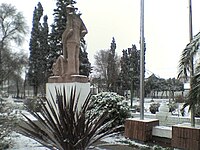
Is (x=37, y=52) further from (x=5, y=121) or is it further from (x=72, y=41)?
(x=5, y=121)

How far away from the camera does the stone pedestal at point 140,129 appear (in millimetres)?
7925

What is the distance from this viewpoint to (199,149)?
629cm

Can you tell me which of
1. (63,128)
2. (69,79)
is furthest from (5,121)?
(69,79)

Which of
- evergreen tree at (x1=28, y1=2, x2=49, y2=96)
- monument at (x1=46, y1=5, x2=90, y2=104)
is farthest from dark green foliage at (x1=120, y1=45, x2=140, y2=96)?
monument at (x1=46, y1=5, x2=90, y2=104)

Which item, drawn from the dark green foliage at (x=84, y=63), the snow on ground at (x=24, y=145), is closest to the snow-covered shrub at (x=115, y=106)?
the snow on ground at (x=24, y=145)

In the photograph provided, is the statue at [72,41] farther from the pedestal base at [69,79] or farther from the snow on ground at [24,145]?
the snow on ground at [24,145]

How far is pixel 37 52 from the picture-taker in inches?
1288

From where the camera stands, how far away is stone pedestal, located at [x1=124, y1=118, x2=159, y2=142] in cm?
793

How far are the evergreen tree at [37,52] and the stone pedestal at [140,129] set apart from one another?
23973mm

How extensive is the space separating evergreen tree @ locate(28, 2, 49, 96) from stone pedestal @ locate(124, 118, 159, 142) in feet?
78.7

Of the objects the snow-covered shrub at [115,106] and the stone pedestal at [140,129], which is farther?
the snow-covered shrub at [115,106]

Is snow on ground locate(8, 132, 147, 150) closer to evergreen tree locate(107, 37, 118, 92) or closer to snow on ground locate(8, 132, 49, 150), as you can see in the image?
snow on ground locate(8, 132, 49, 150)

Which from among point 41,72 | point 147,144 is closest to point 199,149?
point 147,144

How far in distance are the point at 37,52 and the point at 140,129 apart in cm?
2669
